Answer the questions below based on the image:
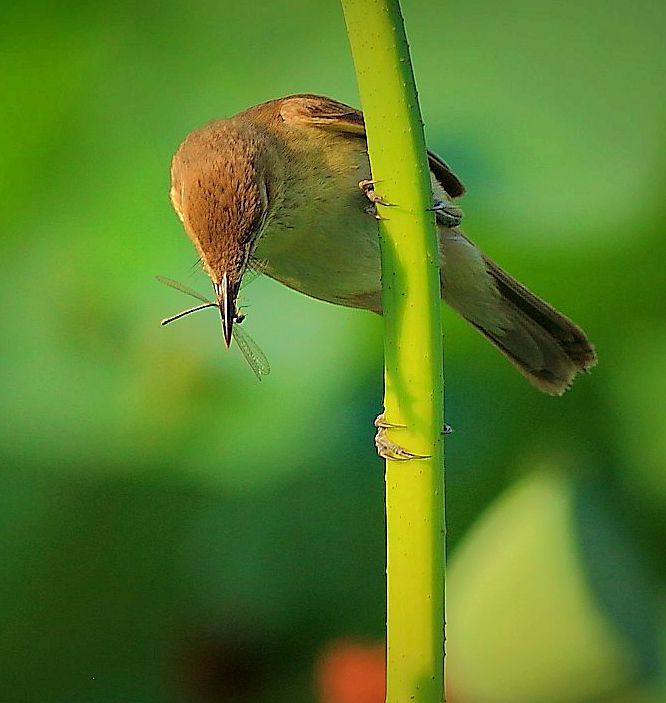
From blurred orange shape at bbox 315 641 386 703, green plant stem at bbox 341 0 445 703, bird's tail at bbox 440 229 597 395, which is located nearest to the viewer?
green plant stem at bbox 341 0 445 703

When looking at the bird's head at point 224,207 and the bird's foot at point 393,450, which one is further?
the bird's head at point 224,207

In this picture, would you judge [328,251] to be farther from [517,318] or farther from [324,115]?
[517,318]

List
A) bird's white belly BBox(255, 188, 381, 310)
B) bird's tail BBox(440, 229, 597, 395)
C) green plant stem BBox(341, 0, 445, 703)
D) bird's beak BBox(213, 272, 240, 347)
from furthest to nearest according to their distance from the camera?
bird's tail BBox(440, 229, 597, 395) → bird's white belly BBox(255, 188, 381, 310) → bird's beak BBox(213, 272, 240, 347) → green plant stem BBox(341, 0, 445, 703)

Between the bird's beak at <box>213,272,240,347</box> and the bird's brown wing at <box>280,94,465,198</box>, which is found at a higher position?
the bird's brown wing at <box>280,94,465,198</box>

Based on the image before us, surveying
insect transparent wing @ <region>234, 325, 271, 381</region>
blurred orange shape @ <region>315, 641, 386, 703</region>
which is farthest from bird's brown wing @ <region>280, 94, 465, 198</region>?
blurred orange shape @ <region>315, 641, 386, 703</region>

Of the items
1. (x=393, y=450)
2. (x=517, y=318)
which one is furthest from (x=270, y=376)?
(x=393, y=450)

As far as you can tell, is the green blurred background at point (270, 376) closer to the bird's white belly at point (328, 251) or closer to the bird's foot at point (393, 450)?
the bird's white belly at point (328, 251)

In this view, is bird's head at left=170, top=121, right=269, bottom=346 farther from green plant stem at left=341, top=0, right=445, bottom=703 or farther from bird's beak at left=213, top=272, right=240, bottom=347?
green plant stem at left=341, top=0, right=445, bottom=703

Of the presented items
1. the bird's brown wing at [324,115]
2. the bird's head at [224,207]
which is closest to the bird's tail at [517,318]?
the bird's brown wing at [324,115]
